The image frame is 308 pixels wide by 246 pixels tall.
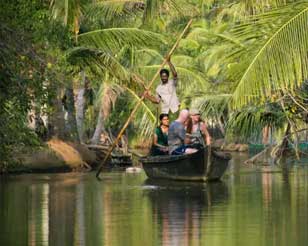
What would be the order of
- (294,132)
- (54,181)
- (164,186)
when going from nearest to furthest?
(164,186) → (54,181) → (294,132)

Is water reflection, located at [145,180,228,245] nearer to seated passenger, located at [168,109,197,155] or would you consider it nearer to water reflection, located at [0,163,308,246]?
water reflection, located at [0,163,308,246]

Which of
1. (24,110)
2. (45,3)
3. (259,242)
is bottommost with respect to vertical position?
(259,242)

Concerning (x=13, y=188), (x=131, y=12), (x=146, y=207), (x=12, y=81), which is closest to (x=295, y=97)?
(x=131, y=12)

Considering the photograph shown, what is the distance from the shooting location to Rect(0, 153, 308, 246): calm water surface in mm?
13195

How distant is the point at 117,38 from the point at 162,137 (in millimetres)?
5433

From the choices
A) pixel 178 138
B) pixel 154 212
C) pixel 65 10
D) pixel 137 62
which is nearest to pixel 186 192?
pixel 178 138

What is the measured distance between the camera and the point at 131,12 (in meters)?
31.4

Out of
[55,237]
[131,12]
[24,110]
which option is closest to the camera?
[55,237]

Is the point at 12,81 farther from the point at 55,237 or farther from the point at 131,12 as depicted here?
the point at 131,12

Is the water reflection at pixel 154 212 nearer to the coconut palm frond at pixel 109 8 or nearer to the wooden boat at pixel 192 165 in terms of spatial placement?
the wooden boat at pixel 192 165

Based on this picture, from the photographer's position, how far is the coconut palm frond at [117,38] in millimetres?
30094

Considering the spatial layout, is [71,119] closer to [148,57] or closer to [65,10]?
[148,57]

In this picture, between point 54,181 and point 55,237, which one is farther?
point 54,181

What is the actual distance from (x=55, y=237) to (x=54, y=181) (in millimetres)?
13390
